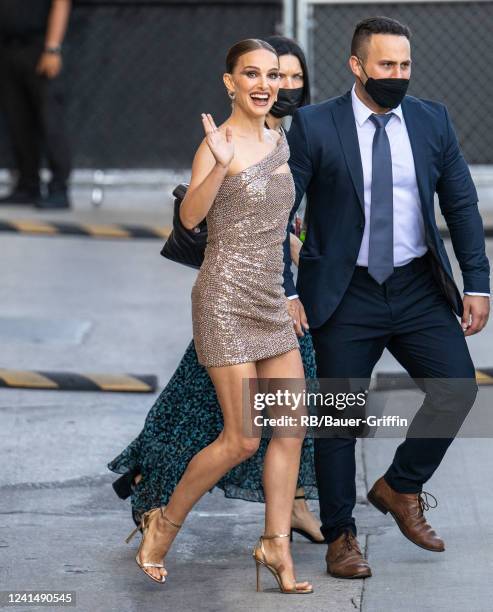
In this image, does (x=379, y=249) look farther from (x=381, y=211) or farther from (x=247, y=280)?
(x=247, y=280)

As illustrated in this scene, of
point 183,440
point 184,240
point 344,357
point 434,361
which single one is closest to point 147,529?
point 183,440

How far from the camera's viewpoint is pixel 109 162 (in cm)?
1283

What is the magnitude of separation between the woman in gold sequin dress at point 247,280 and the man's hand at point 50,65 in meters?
7.14

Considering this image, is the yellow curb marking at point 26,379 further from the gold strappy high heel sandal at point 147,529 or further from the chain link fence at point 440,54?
the chain link fence at point 440,54

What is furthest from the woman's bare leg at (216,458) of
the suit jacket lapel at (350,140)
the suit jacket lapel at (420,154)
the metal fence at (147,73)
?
the metal fence at (147,73)

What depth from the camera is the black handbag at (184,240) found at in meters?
4.88

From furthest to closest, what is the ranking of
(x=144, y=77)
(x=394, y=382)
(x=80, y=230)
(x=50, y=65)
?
(x=144, y=77) → (x=50, y=65) → (x=80, y=230) → (x=394, y=382)

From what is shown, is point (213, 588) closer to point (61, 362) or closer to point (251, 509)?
point (251, 509)

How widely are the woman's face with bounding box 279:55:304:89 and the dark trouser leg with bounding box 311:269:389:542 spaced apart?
815mm

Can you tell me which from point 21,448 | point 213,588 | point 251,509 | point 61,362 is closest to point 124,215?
point 61,362

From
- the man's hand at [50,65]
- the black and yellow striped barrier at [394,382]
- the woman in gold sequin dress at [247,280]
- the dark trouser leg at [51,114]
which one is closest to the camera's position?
the woman in gold sequin dress at [247,280]

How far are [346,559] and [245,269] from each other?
41.4 inches

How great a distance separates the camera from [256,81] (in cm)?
472

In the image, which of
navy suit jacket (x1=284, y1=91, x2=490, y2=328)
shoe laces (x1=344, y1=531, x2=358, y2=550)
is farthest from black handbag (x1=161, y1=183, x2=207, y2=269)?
shoe laces (x1=344, y1=531, x2=358, y2=550)
